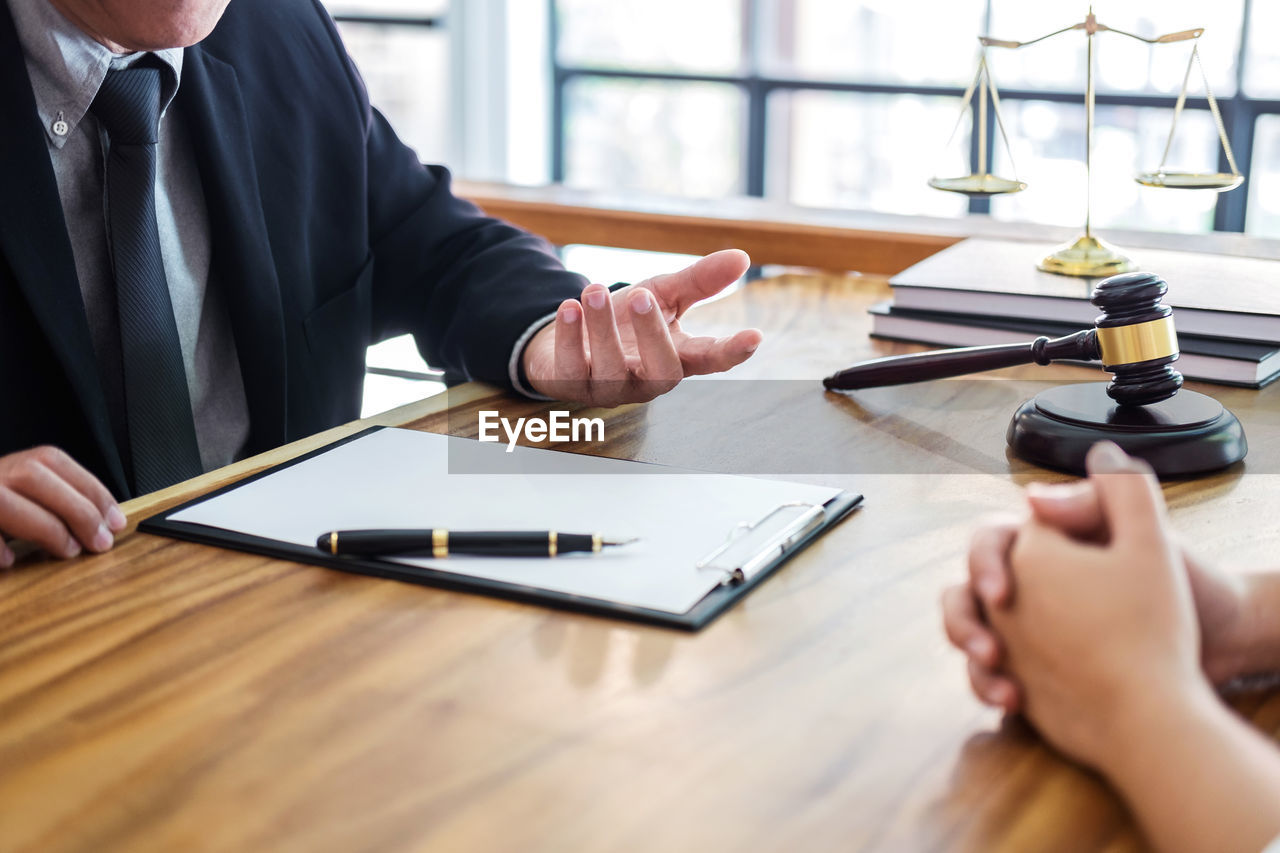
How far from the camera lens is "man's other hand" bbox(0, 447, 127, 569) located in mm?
763

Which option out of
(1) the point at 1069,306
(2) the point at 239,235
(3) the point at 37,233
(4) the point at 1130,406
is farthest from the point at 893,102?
(3) the point at 37,233

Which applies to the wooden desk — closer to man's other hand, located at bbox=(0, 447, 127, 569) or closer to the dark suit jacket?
man's other hand, located at bbox=(0, 447, 127, 569)

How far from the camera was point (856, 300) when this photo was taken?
5.12 ft

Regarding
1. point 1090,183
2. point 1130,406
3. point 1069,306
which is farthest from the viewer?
point 1090,183

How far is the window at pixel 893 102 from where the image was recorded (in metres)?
4.36

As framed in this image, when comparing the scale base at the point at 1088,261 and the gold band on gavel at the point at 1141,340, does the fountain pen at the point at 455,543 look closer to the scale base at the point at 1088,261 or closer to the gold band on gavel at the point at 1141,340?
the gold band on gavel at the point at 1141,340

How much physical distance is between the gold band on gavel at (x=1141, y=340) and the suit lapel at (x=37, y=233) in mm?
817

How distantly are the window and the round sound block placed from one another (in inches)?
145

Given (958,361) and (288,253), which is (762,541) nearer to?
(958,361)

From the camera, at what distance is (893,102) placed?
16.1ft

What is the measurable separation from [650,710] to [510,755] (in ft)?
0.24

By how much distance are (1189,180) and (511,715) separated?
3.34 feet

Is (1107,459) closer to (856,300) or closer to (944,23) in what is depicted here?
(856,300)

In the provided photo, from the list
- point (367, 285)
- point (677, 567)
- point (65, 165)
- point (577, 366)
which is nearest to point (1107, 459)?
point (677, 567)
